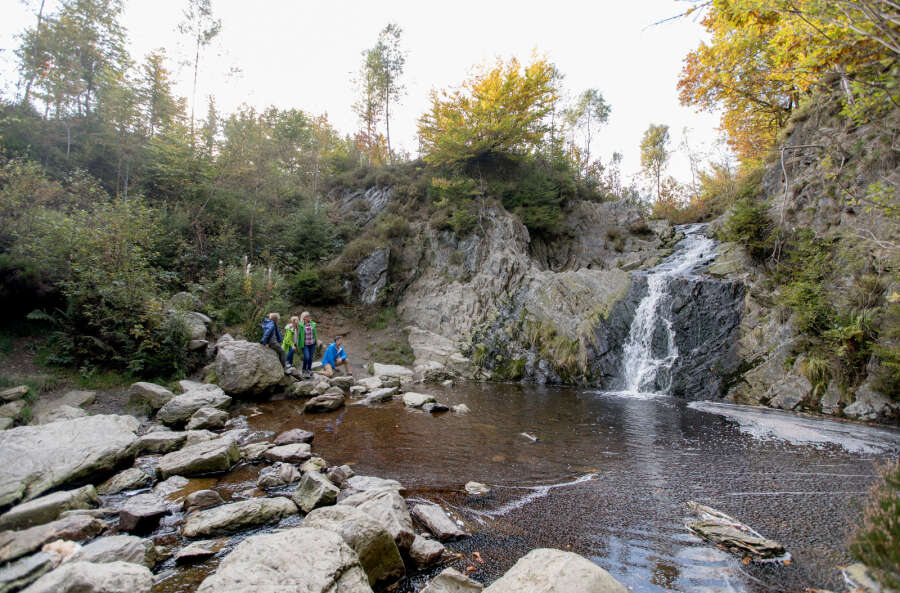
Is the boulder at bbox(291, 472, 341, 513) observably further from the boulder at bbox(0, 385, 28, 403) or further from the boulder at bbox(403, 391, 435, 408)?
the boulder at bbox(0, 385, 28, 403)

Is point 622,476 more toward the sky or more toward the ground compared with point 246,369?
more toward the ground

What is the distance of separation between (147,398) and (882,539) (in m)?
11.0

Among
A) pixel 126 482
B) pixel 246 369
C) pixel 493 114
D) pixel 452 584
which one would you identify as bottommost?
pixel 126 482

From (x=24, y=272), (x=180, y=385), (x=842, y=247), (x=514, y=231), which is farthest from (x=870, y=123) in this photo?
(x=24, y=272)

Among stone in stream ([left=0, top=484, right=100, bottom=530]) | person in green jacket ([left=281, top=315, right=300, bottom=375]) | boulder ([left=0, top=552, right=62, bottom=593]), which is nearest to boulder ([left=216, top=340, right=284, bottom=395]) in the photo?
person in green jacket ([left=281, top=315, right=300, bottom=375])

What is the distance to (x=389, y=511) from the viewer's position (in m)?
3.50

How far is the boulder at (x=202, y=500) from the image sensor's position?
411cm

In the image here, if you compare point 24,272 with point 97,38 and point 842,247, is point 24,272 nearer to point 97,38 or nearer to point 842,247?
point 97,38

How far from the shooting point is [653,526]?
3.84m

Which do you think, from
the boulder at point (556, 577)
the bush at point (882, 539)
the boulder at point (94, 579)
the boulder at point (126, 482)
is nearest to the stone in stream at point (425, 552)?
the boulder at point (556, 577)

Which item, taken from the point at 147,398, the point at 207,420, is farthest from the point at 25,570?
the point at 147,398

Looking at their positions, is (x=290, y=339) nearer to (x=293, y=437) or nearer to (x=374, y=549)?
(x=293, y=437)

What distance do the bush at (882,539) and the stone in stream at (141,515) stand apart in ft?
19.6

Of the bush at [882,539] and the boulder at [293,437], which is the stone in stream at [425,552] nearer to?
the bush at [882,539]
